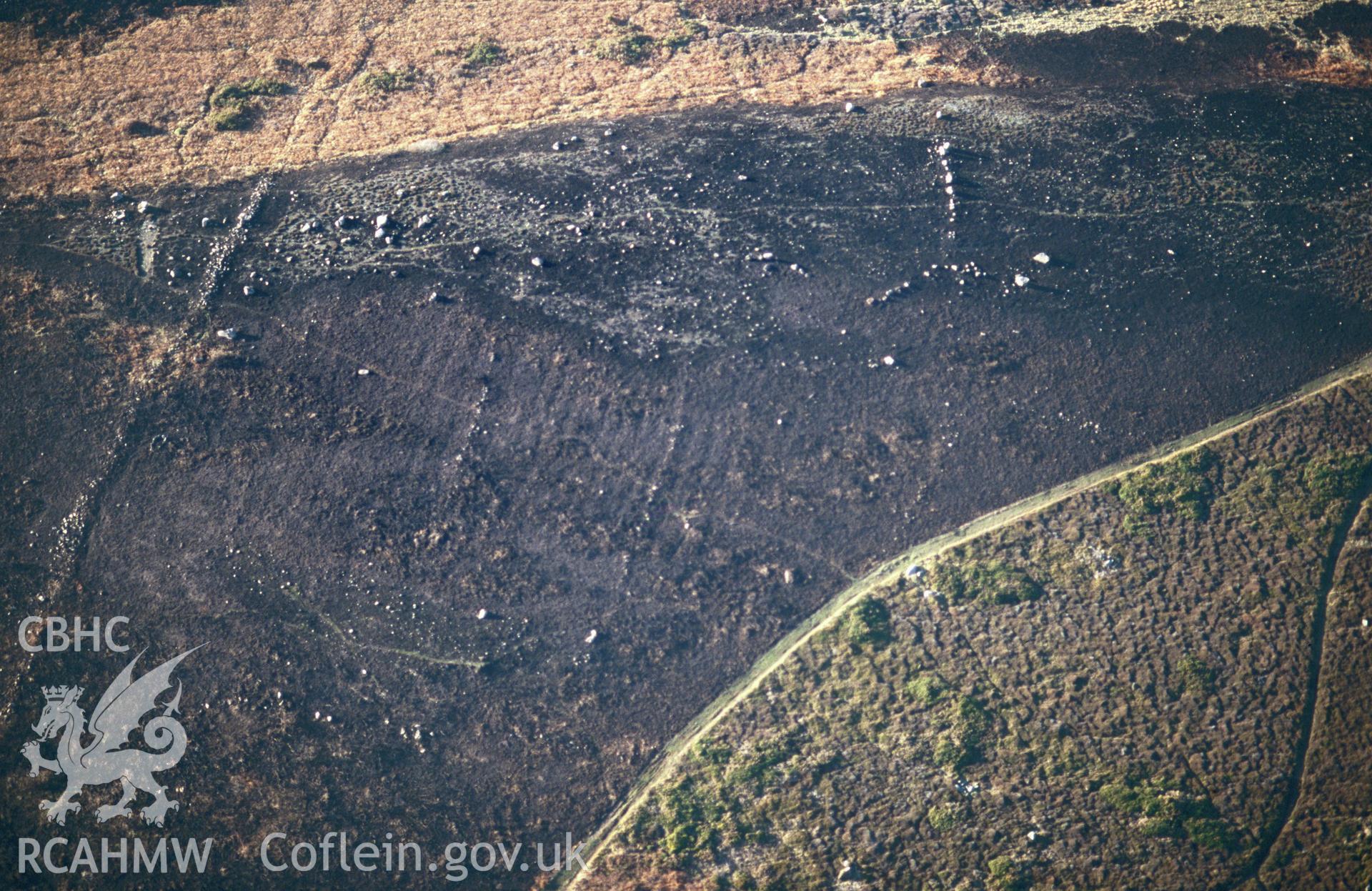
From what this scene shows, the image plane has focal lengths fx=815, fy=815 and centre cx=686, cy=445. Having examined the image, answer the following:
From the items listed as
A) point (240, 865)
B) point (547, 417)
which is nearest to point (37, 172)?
point (547, 417)

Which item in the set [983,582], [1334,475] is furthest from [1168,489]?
[983,582]

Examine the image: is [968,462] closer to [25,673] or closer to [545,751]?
[545,751]

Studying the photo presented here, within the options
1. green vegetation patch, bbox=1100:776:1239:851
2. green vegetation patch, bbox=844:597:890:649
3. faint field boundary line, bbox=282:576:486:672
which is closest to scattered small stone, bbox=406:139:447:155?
faint field boundary line, bbox=282:576:486:672

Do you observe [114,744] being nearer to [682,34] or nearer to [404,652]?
[404,652]

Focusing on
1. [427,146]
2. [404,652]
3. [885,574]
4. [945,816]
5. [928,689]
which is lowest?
[945,816]

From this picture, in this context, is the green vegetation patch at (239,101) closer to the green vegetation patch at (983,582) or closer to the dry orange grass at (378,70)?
the dry orange grass at (378,70)
